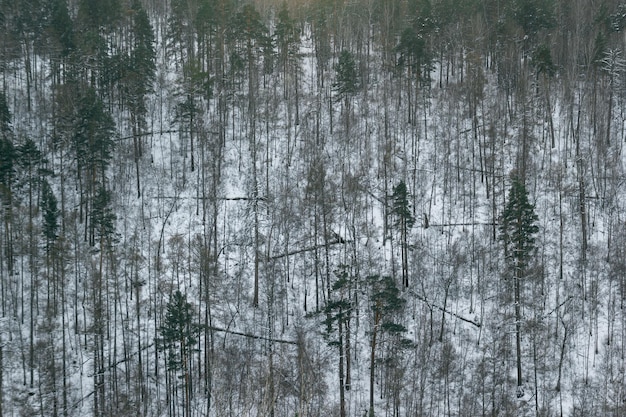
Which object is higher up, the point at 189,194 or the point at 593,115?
the point at 593,115

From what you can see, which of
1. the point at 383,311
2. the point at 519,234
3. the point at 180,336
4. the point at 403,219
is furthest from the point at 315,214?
the point at 519,234

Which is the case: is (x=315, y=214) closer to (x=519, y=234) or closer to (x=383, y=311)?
(x=383, y=311)

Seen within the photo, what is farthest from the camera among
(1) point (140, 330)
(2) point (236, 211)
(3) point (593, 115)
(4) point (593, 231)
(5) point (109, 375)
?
(3) point (593, 115)

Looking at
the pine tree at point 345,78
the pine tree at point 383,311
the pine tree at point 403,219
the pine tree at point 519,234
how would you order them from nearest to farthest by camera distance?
the pine tree at point 383,311 < the pine tree at point 519,234 < the pine tree at point 403,219 < the pine tree at point 345,78

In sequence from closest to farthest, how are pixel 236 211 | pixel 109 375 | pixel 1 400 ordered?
pixel 1 400 → pixel 109 375 → pixel 236 211

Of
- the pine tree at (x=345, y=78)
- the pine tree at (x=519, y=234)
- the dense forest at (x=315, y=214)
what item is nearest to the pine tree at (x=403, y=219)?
the dense forest at (x=315, y=214)

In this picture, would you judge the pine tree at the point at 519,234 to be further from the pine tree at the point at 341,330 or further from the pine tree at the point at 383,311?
the pine tree at the point at 341,330

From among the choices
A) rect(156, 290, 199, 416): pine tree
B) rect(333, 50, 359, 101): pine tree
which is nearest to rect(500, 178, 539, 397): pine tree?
rect(156, 290, 199, 416): pine tree

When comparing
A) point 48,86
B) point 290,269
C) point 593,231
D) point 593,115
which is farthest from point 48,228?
point 593,115

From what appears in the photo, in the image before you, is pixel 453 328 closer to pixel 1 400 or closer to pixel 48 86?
pixel 1 400
